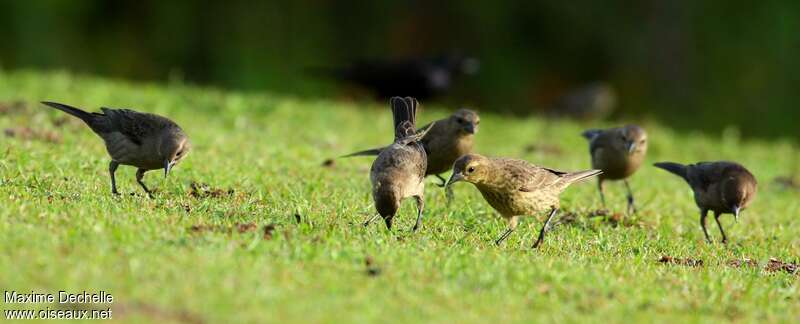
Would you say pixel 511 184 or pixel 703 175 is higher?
pixel 703 175

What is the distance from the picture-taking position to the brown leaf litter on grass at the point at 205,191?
26.5ft

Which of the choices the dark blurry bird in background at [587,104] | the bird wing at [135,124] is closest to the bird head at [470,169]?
the bird wing at [135,124]

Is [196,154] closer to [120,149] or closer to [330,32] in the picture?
[120,149]

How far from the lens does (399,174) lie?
7.39 m

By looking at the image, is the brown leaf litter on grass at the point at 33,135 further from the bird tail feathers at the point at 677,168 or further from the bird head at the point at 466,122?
the bird tail feathers at the point at 677,168

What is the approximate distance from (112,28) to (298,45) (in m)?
4.15

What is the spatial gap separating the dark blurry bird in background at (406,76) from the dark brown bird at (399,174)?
28.0 feet

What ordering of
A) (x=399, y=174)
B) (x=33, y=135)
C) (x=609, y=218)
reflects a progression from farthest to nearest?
(x=33, y=135), (x=609, y=218), (x=399, y=174)

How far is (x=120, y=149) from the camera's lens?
7.98 meters

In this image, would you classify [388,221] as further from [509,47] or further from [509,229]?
[509,47]

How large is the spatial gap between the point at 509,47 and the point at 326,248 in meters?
18.2

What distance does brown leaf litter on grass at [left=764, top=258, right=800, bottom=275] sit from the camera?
747 centimetres

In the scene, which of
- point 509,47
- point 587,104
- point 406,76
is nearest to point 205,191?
point 406,76

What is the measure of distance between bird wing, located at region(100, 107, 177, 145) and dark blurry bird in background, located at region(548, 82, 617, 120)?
1277cm
